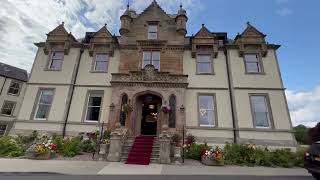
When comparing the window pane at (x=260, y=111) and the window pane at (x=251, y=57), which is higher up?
the window pane at (x=251, y=57)

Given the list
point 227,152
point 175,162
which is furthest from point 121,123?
point 227,152

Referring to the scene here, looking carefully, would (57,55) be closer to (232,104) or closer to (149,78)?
(149,78)

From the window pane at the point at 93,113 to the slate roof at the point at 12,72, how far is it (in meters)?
25.2

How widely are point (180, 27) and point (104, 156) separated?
39.1 feet

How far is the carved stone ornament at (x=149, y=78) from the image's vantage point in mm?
14695

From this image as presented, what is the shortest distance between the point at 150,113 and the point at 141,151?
454 centimetres

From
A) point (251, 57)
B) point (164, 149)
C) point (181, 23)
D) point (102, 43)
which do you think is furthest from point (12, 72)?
point (251, 57)

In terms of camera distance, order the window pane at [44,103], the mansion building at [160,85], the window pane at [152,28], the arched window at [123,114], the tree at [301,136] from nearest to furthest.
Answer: the mansion building at [160,85], the arched window at [123,114], the window pane at [44,103], the window pane at [152,28], the tree at [301,136]

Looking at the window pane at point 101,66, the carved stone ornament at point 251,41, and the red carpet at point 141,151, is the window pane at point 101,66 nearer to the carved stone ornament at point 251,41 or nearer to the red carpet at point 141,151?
the red carpet at point 141,151

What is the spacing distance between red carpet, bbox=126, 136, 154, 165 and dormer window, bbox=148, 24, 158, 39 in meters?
9.01

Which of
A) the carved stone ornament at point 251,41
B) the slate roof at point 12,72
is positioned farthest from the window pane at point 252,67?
the slate roof at point 12,72

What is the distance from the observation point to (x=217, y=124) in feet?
46.6

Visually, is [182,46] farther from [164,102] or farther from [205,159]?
[205,159]

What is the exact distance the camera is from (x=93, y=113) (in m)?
15.3
